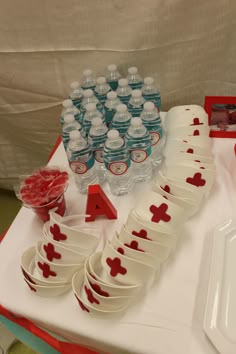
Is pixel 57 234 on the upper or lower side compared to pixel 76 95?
lower

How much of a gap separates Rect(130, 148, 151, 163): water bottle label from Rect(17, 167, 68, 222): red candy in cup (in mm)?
189

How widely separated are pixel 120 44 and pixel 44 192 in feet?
1.89

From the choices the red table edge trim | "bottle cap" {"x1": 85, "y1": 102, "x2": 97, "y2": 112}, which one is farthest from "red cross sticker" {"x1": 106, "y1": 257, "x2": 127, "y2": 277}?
"bottle cap" {"x1": 85, "y1": 102, "x2": 97, "y2": 112}

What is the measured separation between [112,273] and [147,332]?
134 millimetres

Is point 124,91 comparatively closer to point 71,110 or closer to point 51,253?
point 71,110

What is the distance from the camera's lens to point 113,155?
901 mm

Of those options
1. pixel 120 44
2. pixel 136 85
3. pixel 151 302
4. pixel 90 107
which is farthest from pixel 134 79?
pixel 151 302

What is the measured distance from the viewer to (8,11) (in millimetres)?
1146

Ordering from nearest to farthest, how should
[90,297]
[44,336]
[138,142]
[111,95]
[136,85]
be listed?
[90,297], [44,336], [138,142], [111,95], [136,85]

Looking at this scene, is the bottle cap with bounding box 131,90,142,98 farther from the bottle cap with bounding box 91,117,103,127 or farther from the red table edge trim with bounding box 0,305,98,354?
the red table edge trim with bounding box 0,305,98,354

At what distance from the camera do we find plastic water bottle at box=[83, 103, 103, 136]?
38.4 inches

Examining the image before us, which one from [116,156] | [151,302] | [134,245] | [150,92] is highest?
[150,92]

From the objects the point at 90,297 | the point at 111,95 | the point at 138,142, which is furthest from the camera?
the point at 111,95

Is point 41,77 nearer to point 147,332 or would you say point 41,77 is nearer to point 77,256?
point 77,256
